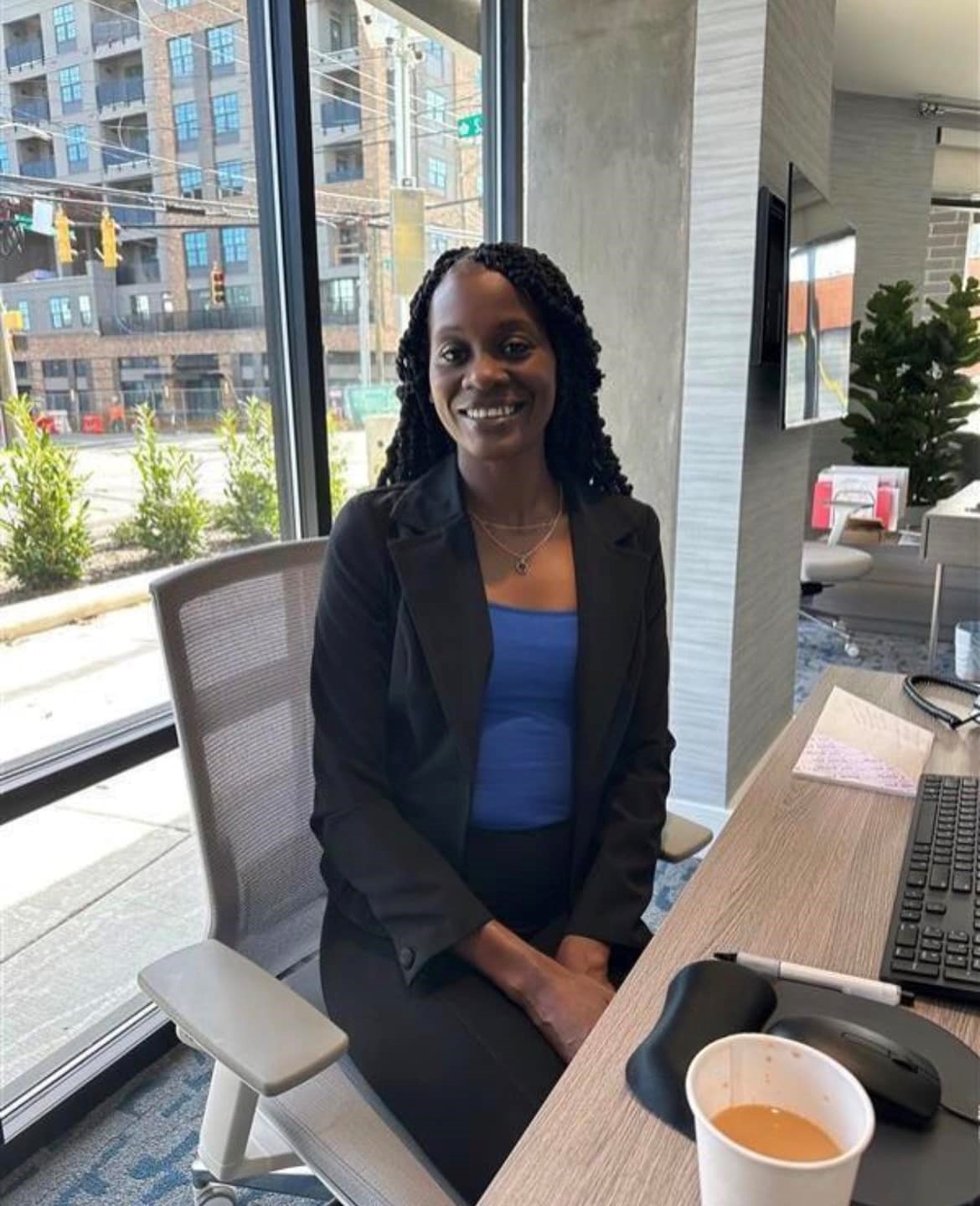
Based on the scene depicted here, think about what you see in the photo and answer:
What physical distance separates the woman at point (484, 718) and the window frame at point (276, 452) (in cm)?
61

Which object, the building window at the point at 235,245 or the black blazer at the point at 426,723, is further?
the building window at the point at 235,245

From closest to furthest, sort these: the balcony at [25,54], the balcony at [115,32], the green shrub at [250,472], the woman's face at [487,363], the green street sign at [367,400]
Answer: the woman's face at [487,363] < the balcony at [25,54] < the balcony at [115,32] < the green shrub at [250,472] < the green street sign at [367,400]

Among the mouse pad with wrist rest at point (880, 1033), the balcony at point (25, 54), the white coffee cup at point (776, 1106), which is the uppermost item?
the balcony at point (25, 54)

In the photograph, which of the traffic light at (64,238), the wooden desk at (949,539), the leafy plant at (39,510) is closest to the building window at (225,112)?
the traffic light at (64,238)

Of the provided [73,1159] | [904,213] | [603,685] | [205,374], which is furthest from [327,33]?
[904,213]

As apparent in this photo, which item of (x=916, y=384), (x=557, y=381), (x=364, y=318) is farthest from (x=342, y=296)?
(x=916, y=384)

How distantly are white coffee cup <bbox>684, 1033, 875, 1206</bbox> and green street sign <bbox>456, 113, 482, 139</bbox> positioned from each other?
8.36 ft

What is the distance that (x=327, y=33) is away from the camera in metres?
1.89

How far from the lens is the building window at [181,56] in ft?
5.27

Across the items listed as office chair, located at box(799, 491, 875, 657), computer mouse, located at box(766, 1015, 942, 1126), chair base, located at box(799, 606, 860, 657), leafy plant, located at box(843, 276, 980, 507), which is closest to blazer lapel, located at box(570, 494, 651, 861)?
computer mouse, located at box(766, 1015, 942, 1126)

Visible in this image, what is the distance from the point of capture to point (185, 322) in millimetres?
1721

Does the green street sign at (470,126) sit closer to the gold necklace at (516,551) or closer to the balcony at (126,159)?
the balcony at (126,159)

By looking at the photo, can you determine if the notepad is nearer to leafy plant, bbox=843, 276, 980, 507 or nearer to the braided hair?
the braided hair

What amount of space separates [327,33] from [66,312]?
0.87 m
